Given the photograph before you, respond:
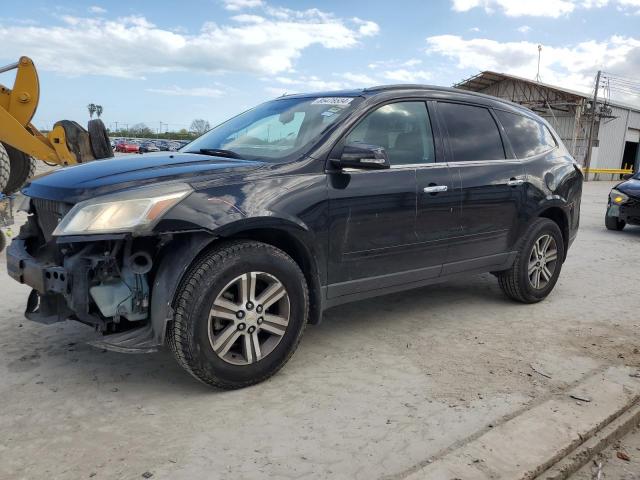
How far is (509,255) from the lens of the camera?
4.87 m

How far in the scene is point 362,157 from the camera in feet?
11.3

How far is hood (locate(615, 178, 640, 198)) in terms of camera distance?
33.3ft

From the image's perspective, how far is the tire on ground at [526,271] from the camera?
4944 millimetres

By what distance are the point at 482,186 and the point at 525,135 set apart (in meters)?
1.00

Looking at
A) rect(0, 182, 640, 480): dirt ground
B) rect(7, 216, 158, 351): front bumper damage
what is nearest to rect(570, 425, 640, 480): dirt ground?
rect(0, 182, 640, 480): dirt ground

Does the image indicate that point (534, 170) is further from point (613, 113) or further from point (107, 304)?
point (613, 113)

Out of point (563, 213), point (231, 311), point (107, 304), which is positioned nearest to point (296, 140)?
point (231, 311)

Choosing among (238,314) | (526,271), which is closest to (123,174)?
(238,314)

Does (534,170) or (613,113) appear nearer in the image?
(534,170)

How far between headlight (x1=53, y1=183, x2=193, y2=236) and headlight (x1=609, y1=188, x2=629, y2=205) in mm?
9582

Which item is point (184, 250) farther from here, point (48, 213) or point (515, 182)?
point (515, 182)

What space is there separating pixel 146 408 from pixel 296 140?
190 centimetres

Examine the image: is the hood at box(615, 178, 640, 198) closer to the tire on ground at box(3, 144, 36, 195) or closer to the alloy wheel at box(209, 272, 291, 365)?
the alloy wheel at box(209, 272, 291, 365)

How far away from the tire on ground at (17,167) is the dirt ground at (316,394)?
4.82 metres
